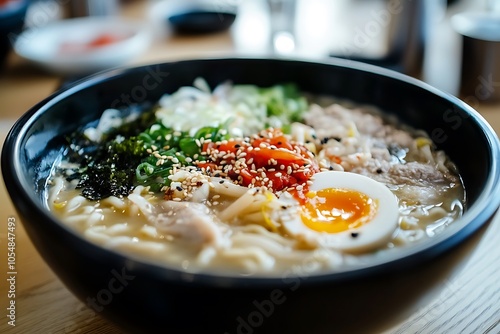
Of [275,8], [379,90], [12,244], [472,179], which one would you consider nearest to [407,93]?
[379,90]

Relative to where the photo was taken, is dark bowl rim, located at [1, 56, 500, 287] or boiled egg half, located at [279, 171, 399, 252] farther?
boiled egg half, located at [279, 171, 399, 252]

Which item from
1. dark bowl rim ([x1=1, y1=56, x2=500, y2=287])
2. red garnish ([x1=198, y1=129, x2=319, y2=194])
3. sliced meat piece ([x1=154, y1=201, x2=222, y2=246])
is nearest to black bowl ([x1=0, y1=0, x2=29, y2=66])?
dark bowl rim ([x1=1, y1=56, x2=500, y2=287])

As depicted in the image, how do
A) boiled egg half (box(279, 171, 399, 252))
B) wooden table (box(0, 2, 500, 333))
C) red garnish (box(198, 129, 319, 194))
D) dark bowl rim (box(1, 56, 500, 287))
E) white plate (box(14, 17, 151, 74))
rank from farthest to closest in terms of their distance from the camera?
white plate (box(14, 17, 151, 74))
red garnish (box(198, 129, 319, 194))
boiled egg half (box(279, 171, 399, 252))
wooden table (box(0, 2, 500, 333))
dark bowl rim (box(1, 56, 500, 287))

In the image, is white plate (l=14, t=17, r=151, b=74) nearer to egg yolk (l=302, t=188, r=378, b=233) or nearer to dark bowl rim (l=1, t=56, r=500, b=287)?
dark bowl rim (l=1, t=56, r=500, b=287)

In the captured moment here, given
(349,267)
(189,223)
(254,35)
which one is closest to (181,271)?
(349,267)

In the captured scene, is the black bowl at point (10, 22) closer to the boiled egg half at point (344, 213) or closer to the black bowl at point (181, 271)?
the black bowl at point (181, 271)

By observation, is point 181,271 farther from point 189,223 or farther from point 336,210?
point 336,210

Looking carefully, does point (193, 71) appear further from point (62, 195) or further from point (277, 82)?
point (62, 195)

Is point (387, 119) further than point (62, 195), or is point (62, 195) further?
point (387, 119)
